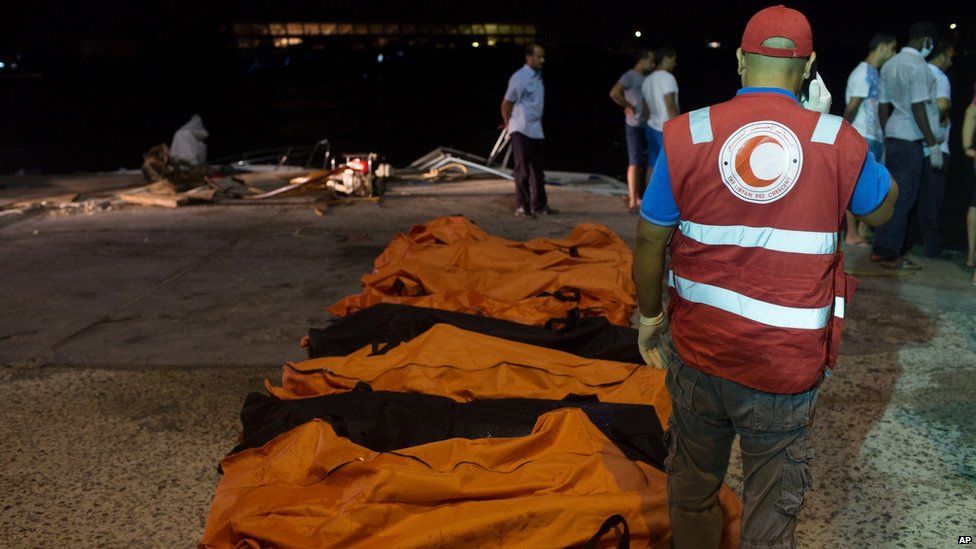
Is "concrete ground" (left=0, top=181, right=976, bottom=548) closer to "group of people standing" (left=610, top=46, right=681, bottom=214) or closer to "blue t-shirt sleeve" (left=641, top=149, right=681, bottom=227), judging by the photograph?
"group of people standing" (left=610, top=46, right=681, bottom=214)

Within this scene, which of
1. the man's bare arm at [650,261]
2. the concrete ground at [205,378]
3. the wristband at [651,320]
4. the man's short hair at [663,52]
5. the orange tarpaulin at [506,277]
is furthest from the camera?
the man's short hair at [663,52]

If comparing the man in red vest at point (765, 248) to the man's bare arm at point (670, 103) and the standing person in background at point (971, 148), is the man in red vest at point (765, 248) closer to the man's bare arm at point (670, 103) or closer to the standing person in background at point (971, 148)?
the standing person in background at point (971, 148)

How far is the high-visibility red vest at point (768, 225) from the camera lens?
7.29ft

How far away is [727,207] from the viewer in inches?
90.0

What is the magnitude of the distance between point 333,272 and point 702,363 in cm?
524

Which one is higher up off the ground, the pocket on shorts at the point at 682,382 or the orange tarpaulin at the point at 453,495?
the pocket on shorts at the point at 682,382

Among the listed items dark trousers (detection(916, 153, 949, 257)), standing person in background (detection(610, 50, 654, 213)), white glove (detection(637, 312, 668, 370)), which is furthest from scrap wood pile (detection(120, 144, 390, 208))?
white glove (detection(637, 312, 668, 370))

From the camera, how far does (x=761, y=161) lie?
7.28 ft

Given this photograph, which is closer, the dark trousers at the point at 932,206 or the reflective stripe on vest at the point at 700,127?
the reflective stripe on vest at the point at 700,127

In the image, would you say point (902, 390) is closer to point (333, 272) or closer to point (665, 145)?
point (665, 145)

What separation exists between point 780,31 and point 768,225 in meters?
0.53

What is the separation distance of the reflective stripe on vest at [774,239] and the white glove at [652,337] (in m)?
0.41

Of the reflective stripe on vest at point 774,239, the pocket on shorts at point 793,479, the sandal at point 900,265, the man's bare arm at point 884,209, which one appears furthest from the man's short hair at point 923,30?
the pocket on shorts at point 793,479

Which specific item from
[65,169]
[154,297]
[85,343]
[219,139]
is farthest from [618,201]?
[219,139]
